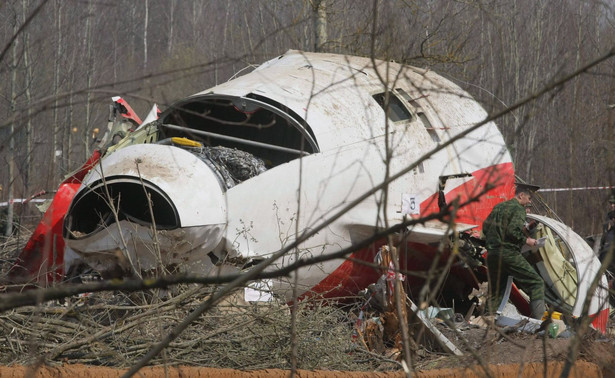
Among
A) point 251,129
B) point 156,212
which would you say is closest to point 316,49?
point 251,129

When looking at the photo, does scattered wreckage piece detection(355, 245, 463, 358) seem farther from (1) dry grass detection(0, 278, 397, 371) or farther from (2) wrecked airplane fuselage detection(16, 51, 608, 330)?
(1) dry grass detection(0, 278, 397, 371)

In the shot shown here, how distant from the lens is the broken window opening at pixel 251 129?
8.01 meters

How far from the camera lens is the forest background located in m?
4.09

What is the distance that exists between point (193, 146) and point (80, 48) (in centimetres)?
1511

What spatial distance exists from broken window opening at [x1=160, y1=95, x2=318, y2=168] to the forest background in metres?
0.52

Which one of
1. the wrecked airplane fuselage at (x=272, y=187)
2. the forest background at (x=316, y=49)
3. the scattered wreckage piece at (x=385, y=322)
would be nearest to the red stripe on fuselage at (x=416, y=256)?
the wrecked airplane fuselage at (x=272, y=187)

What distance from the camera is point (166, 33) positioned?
3991 cm

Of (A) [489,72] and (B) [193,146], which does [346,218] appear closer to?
(B) [193,146]

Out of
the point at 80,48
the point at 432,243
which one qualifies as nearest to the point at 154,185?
the point at 432,243

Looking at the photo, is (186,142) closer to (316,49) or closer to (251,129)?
(251,129)

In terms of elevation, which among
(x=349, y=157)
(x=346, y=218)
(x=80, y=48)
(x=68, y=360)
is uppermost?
(x=80, y=48)

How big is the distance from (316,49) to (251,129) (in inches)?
210

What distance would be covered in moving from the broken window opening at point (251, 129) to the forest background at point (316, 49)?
1.69ft

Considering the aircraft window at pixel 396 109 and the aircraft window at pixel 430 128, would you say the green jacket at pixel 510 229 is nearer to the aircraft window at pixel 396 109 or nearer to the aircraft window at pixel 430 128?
the aircraft window at pixel 430 128
